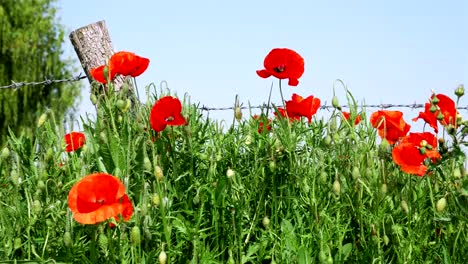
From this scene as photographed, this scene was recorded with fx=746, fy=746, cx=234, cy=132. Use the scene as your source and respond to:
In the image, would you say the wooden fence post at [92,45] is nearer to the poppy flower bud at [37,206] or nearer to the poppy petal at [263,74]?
the poppy petal at [263,74]

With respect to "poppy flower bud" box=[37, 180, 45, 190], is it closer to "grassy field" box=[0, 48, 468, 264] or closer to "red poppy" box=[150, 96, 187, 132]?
"grassy field" box=[0, 48, 468, 264]

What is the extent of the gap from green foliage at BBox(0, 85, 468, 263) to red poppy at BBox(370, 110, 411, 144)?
2.3 inches

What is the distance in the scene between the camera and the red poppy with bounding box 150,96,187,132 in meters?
2.76

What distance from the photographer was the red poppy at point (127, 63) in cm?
303

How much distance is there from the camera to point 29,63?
701 inches

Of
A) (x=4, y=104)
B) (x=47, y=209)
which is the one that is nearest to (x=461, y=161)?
(x=47, y=209)

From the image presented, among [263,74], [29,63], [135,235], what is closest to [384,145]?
[263,74]

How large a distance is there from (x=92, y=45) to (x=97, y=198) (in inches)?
105

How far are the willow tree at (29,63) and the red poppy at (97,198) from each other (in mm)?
15549

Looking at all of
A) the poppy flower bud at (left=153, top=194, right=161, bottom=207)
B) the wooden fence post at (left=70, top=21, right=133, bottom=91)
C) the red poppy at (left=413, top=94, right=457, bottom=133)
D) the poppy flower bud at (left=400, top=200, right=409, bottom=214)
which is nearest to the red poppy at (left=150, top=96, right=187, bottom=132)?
the poppy flower bud at (left=153, top=194, right=161, bottom=207)

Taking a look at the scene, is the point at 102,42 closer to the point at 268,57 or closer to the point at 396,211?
the point at 268,57

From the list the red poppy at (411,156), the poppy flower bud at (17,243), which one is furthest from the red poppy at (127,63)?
the red poppy at (411,156)

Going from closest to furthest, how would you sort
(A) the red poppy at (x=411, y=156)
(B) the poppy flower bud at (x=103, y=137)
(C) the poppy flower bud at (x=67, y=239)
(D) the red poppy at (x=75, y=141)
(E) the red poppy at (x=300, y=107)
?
(C) the poppy flower bud at (x=67, y=239) → (A) the red poppy at (x=411, y=156) → (B) the poppy flower bud at (x=103, y=137) → (E) the red poppy at (x=300, y=107) → (D) the red poppy at (x=75, y=141)

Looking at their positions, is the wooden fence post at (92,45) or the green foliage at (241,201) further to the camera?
the wooden fence post at (92,45)
